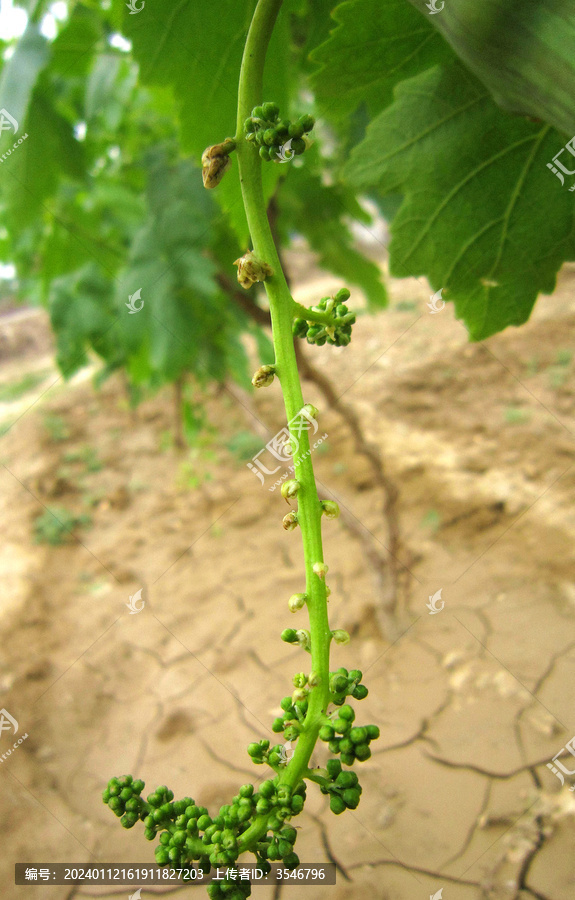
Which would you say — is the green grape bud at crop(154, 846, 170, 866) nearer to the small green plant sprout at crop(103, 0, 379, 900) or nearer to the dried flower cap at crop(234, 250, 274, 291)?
the small green plant sprout at crop(103, 0, 379, 900)

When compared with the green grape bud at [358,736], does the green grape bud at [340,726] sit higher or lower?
higher

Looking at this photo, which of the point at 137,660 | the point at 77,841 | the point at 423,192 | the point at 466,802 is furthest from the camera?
the point at 137,660

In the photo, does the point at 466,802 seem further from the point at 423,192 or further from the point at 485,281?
the point at 423,192

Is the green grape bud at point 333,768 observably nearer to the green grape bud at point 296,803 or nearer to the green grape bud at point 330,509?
the green grape bud at point 296,803

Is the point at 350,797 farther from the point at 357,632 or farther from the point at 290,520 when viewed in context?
the point at 357,632

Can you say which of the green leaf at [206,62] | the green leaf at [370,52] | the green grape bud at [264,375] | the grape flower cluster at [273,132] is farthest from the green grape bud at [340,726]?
the green leaf at [370,52]

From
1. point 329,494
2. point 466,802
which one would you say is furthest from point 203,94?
point 329,494

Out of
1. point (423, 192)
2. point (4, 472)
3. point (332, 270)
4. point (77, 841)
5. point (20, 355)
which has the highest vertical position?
point (20, 355)

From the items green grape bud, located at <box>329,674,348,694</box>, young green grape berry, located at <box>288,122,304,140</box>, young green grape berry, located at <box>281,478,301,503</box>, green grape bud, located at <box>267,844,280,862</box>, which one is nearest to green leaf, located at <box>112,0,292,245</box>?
young green grape berry, located at <box>288,122,304,140</box>
